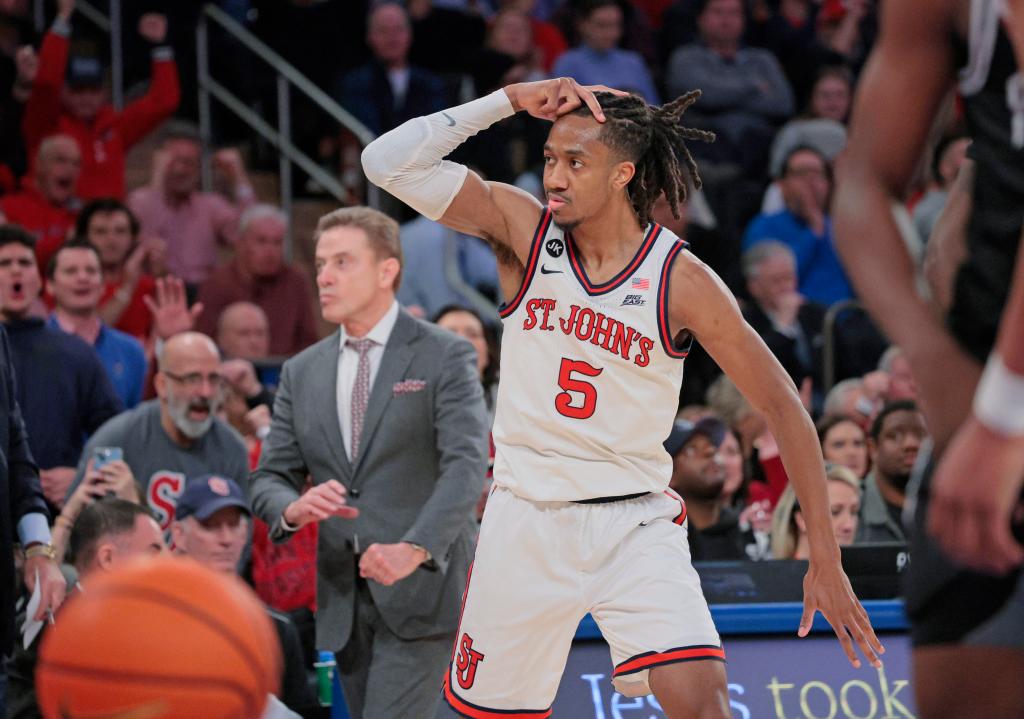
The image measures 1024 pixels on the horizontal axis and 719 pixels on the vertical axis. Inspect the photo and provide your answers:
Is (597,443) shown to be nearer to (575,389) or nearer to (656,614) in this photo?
(575,389)

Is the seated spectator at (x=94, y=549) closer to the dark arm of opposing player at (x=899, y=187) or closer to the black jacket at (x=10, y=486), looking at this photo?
the black jacket at (x=10, y=486)

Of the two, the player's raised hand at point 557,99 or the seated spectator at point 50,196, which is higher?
the player's raised hand at point 557,99

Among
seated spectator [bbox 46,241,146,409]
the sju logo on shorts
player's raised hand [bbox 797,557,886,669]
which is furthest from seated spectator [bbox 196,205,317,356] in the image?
player's raised hand [bbox 797,557,886,669]

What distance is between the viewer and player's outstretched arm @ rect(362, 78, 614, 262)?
15.1 feet

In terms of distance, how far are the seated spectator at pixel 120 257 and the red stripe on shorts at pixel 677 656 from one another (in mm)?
5121

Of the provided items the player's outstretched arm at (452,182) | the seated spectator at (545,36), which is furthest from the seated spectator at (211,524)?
the seated spectator at (545,36)

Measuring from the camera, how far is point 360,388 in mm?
5594

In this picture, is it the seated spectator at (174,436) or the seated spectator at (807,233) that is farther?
the seated spectator at (807,233)

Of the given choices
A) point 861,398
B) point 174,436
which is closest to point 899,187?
point 174,436

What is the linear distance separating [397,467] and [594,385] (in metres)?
1.35

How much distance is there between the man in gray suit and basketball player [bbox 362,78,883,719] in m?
0.89

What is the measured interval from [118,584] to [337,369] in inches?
121

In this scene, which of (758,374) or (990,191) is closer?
(990,191)

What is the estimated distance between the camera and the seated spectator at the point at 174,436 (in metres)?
6.74
